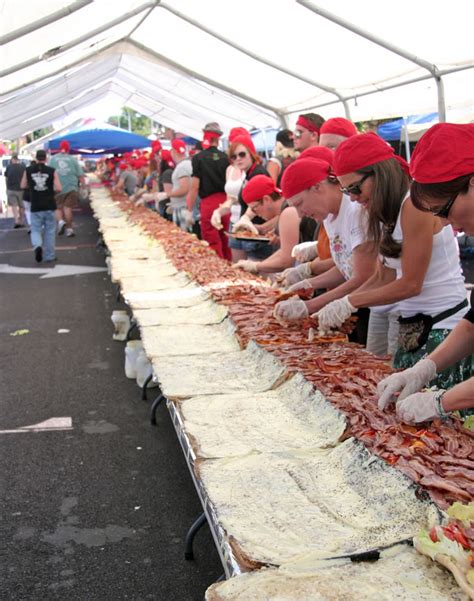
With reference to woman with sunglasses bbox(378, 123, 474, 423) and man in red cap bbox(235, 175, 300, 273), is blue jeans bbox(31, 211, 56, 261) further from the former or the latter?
woman with sunglasses bbox(378, 123, 474, 423)

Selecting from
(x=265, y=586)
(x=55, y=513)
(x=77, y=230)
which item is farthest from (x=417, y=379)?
(x=77, y=230)

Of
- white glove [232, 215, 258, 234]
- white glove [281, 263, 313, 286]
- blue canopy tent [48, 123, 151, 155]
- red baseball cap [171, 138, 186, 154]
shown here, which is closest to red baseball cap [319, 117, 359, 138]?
white glove [281, 263, 313, 286]

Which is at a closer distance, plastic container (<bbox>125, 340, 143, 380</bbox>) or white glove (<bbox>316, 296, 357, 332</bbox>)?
white glove (<bbox>316, 296, 357, 332</bbox>)

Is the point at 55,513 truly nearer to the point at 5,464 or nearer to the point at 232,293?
the point at 5,464

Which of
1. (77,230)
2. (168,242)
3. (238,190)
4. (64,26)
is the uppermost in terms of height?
(64,26)

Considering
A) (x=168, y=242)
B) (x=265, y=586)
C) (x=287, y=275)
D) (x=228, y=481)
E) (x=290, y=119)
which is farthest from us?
(x=290, y=119)

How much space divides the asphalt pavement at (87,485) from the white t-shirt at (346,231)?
1.45 m

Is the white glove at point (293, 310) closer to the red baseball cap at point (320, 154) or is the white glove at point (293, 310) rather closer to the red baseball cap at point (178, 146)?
the red baseball cap at point (320, 154)

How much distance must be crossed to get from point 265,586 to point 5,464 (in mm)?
2833

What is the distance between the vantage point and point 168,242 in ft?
27.1

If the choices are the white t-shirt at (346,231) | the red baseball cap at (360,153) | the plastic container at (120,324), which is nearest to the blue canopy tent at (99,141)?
the plastic container at (120,324)

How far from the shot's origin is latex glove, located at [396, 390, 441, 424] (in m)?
2.32

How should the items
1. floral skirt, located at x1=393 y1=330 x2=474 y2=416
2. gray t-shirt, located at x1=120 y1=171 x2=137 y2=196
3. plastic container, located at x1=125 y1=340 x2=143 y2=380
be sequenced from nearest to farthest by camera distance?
floral skirt, located at x1=393 y1=330 x2=474 y2=416 → plastic container, located at x1=125 y1=340 x2=143 y2=380 → gray t-shirt, located at x1=120 y1=171 x2=137 y2=196

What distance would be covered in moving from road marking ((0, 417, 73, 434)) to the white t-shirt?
2.10m
